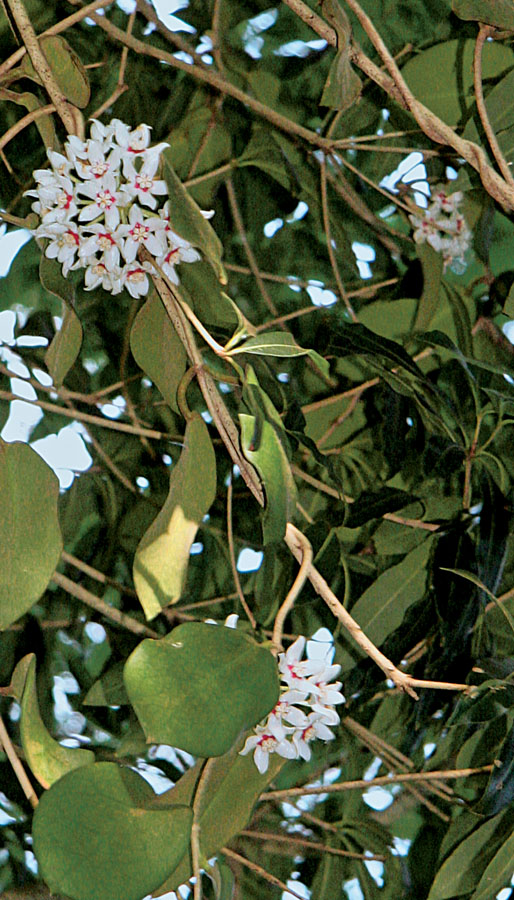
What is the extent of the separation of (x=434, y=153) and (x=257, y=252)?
0.12m

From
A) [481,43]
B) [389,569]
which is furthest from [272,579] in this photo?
[481,43]

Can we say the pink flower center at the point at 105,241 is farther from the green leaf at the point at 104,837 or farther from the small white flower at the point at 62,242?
the green leaf at the point at 104,837

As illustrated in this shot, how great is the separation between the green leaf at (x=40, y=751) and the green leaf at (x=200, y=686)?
49 mm

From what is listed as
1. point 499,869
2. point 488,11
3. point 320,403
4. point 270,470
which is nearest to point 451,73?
point 488,11

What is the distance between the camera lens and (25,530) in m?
0.30

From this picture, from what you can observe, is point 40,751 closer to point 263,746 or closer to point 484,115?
point 263,746

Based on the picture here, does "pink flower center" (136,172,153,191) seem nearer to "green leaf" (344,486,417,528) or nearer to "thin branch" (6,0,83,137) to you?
"thin branch" (6,0,83,137)

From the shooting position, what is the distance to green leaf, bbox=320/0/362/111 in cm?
38

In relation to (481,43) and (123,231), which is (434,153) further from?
(123,231)

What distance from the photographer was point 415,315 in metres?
0.49

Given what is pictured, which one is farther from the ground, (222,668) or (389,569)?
(222,668)

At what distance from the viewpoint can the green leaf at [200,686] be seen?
255 millimetres

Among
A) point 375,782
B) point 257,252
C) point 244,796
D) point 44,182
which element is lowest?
point 375,782

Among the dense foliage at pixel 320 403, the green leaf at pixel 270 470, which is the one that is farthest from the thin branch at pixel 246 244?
the green leaf at pixel 270 470
